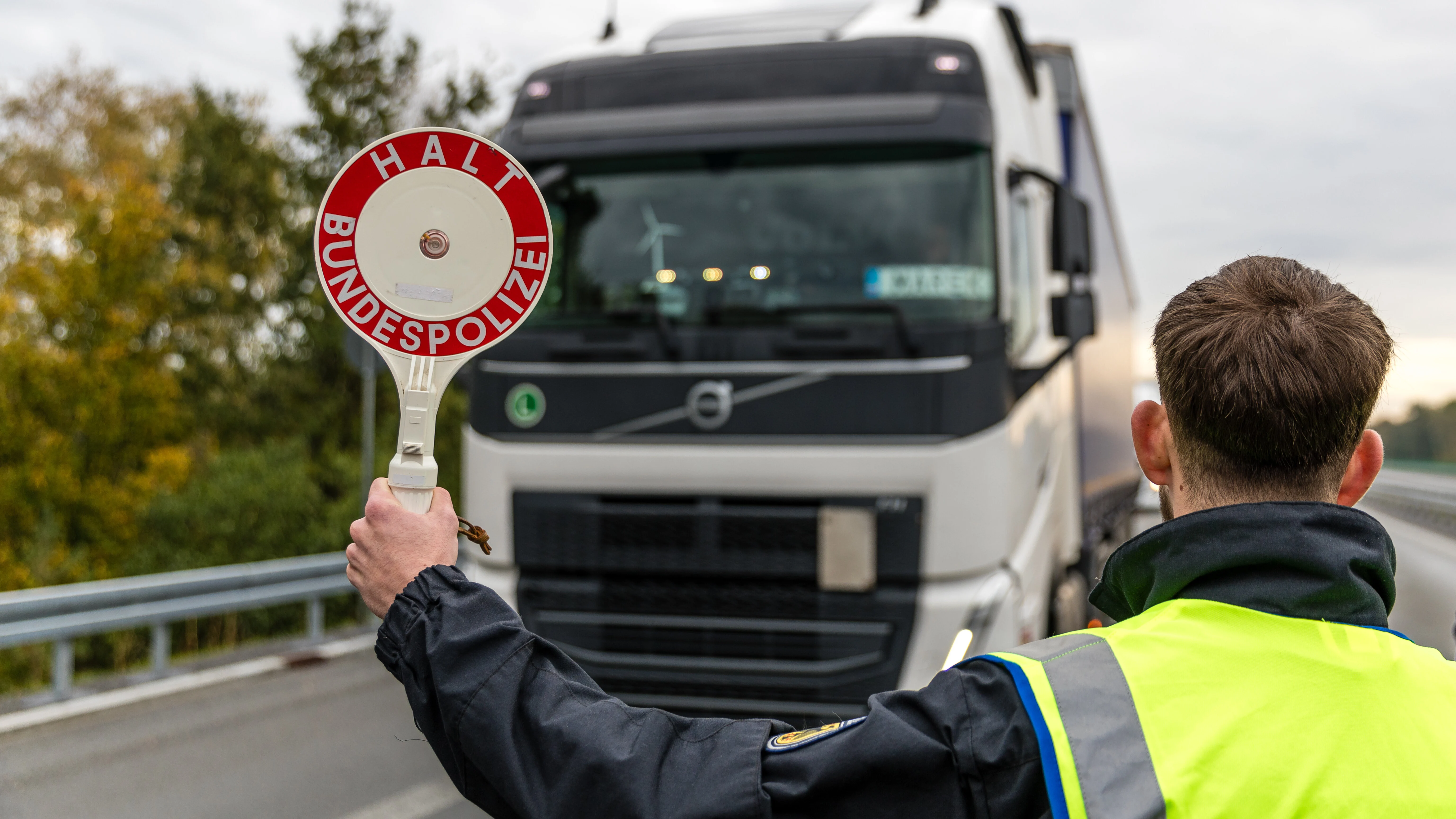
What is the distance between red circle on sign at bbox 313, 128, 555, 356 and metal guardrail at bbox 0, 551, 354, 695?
607 centimetres

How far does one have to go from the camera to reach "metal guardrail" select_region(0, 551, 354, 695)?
6789mm

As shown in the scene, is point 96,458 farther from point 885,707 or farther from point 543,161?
point 885,707

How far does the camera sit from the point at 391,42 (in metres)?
17.8

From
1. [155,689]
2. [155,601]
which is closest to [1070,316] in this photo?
[155,689]

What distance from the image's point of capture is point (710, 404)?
15.4ft

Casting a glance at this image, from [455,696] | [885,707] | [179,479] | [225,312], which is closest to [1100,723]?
[885,707]

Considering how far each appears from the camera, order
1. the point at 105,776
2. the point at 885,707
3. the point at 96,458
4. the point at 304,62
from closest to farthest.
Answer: the point at 885,707 < the point at 105,776 < the point at 96,458 < the point at 304,62

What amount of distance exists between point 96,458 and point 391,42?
721cm

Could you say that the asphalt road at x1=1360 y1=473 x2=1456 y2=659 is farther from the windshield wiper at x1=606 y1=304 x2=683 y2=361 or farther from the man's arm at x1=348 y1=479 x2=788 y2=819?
the windshield wiper at x1=606 y1=304 x2=683 y2=361

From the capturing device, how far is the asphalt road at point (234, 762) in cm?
490

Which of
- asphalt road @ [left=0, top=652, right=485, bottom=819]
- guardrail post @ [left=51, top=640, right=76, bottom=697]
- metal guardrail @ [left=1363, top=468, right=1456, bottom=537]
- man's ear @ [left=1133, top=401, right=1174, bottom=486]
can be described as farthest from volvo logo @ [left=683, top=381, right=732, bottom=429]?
metal guardrail @ [left=1363, top=468, right=1456, bottom=537]

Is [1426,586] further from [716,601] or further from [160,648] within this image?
[160,648]

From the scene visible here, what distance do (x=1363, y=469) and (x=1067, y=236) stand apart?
384 centimetres

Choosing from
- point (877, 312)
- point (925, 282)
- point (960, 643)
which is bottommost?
point (960, 643)
